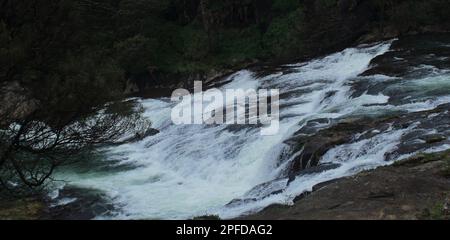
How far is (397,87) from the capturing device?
16.8m

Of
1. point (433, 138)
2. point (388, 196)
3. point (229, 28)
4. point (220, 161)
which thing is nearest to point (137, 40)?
point (229, 28)

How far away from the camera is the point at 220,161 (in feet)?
49.3

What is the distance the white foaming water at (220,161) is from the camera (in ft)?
37.6

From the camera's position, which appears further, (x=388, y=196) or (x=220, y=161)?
(x=220, y=161)

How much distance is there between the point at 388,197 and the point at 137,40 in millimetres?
27631

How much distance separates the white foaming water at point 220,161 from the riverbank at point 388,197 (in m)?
1.54

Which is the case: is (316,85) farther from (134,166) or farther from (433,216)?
(433,216)

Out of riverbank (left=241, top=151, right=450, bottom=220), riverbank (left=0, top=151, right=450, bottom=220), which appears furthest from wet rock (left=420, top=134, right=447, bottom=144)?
riverbank (left=241, top=151, right=450, bottom=220)

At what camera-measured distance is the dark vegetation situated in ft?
31.0

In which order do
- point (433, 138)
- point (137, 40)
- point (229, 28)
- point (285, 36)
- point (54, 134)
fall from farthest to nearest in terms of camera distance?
point (229, 28) < point (137, 40) < point (285, 36) < point (433, 138) < point (54, 134)

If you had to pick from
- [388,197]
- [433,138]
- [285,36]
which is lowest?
[388,197]

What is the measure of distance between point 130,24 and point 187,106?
13.6m

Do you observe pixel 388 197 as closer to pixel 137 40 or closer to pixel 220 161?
pixel 220 161

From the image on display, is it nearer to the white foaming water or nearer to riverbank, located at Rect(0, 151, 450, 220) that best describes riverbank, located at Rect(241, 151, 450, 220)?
riverbank, located at Rect(0, 151, 450, 220)
